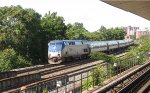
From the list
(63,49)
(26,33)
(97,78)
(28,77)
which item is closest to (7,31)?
(26,33)

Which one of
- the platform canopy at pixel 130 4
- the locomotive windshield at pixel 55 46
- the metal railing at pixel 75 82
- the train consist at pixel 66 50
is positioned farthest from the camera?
the train consist at pixel 66 50

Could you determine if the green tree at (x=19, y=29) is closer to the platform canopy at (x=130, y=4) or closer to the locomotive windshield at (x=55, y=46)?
the locomotive windshield at (x=55, y=46)

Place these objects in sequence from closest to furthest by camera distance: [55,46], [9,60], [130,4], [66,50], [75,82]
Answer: [130,4] → [75,82] → [55,46] → [66,50] → [9,60]

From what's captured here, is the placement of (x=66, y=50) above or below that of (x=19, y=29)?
below

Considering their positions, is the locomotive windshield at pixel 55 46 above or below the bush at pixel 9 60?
above

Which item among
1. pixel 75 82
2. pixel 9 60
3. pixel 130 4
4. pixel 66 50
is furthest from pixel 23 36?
pixel 130 4

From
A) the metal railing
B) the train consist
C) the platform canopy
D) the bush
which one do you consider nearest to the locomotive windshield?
the train consist

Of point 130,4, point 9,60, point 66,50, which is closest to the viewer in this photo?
point 130,4

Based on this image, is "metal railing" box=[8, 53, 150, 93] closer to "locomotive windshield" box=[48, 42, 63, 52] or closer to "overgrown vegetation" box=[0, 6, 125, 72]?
"locomotive windshield" box=[48, 42, 63, 52]

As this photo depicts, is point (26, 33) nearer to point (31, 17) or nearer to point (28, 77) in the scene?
point (31, 17)

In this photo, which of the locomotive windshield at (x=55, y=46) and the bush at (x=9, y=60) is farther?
the bush at (x=9, y=60)

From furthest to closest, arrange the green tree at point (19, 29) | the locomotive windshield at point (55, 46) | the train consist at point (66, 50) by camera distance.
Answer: the green tree at point (19, 29) → the train consist at point (66, 50) → the locomotive windshield at point (55, 46)

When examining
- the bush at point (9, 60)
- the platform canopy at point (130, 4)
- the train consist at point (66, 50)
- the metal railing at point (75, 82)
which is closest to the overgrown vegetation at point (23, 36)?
the bush at point (9, 60)

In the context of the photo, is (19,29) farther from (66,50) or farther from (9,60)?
(66,50)
